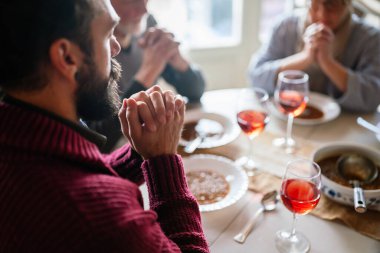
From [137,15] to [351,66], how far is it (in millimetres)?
896

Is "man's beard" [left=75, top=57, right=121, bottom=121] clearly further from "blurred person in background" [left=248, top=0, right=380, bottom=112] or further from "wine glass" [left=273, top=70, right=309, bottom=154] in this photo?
"blurred person in background" [left=248, top=0, right=380, bottom=112]

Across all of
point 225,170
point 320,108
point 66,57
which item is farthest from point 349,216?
point 66,57

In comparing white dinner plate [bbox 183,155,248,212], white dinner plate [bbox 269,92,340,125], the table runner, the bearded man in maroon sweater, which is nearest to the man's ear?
the bearded man in maroon sweater

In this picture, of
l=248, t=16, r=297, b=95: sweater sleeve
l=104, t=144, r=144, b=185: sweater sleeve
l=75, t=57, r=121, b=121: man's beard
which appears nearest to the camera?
l=75, t=57, r=121, b=121: man's beard

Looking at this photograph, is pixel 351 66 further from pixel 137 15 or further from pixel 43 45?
pixel 43 45

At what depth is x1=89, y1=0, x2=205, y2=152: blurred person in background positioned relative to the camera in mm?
1299

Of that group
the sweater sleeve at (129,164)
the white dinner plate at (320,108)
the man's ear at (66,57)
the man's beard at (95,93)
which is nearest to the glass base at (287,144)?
the white dinner plate at (320,108)

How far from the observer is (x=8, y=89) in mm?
648

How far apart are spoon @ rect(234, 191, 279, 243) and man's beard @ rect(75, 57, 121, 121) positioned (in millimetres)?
388

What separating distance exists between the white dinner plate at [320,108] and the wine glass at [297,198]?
443mm

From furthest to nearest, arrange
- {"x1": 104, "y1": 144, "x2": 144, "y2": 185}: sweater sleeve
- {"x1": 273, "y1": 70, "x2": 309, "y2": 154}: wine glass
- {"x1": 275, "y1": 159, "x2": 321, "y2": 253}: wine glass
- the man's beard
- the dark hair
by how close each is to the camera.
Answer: {"x1": 273, "y1": 70, "x2": 309, "y2": 154}: wine glass → {"x1": 104, "y1": 144, "x2": 144, "y2": 185}: sweater sleeve → {"x1": 275, "y1": 159, "x2": 321, "y2": 253}: wine glass → the man's beard → the dark hair

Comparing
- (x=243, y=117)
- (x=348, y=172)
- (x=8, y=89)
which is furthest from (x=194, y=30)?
(x=8, y=89)

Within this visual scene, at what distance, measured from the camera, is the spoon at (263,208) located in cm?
87

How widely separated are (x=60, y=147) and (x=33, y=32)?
7.0 inches
